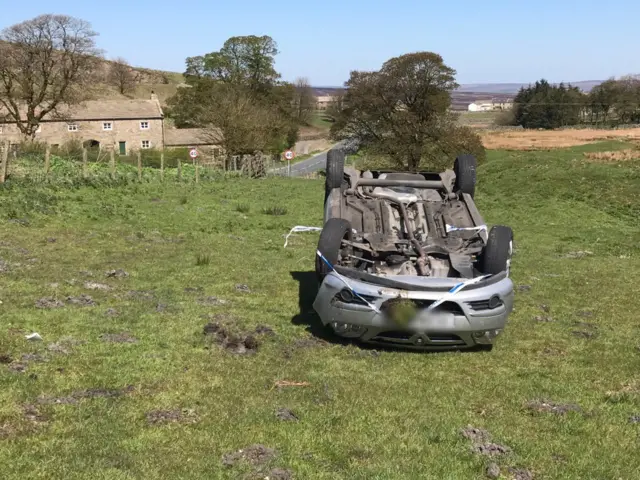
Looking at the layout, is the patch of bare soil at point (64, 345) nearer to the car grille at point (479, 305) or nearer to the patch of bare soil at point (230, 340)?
the patch of bare soil at point (230, 340)

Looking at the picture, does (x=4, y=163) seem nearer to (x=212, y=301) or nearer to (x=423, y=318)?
(x=212, y=301)

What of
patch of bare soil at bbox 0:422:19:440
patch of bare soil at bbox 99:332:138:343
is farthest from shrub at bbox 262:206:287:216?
patch of bare soil at bbox 0:422:19:440

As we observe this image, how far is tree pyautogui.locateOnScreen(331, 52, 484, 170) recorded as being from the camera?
165 ft

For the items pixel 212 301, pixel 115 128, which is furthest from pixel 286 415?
pixel 115 128

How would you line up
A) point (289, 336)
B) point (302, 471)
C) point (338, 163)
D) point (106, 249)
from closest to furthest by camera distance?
point (302, 471)
point (289, 336)
point (338, 163)
point (106, 249)

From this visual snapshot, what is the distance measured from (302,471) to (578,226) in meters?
19.9

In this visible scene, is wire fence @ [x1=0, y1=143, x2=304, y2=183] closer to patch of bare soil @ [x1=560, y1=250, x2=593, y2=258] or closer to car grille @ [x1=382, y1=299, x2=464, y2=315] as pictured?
patch of bare soil @ [x1=560, y1=250, x2=593, y2=258]

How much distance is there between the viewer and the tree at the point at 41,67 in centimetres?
5941

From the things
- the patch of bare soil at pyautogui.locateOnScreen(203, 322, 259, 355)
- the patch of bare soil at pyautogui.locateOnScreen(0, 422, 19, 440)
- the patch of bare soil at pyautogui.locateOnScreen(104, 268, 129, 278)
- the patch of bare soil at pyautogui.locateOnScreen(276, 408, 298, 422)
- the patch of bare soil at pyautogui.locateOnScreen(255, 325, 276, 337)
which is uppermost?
the patch of bare soil at pyautogui.locateOnScreen(0, 422, 19, 440)

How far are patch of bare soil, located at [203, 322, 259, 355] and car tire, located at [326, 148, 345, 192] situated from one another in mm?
3368

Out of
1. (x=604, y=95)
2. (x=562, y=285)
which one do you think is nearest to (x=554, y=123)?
(x=604, y=95)

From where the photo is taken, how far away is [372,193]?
9984mm

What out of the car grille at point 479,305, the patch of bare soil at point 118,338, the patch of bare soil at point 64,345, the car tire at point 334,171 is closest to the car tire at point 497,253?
the car grille at point 479,305

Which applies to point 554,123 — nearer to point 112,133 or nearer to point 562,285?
point 112,133
